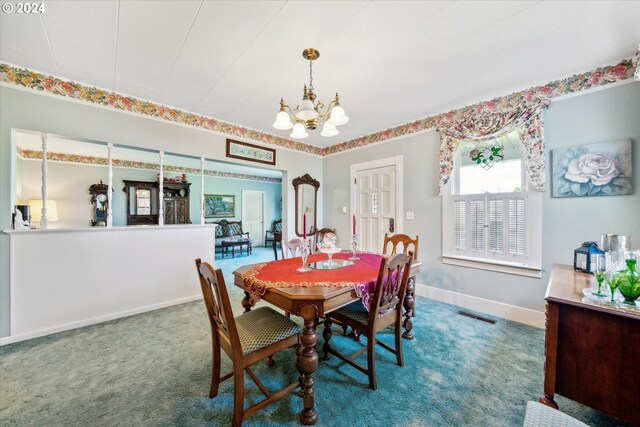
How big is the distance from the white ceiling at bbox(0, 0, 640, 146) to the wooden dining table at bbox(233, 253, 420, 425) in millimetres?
1829

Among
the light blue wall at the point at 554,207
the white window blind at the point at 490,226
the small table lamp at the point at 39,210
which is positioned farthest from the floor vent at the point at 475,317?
the small table lamp at the point at 39,210

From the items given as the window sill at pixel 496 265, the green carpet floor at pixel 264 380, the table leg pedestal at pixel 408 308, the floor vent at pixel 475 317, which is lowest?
the green carpet floor at pixel 264 380

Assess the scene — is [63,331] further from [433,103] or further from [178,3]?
[433,103]

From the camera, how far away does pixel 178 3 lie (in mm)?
1583

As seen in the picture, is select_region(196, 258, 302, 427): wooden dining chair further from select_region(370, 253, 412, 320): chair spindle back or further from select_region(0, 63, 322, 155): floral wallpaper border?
select_region(0, 63, 322, 155): floral wallpaper border

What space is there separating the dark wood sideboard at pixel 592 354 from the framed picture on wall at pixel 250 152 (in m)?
3.79

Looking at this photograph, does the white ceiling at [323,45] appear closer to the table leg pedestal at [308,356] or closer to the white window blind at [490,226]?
the white window blind at [490,226]

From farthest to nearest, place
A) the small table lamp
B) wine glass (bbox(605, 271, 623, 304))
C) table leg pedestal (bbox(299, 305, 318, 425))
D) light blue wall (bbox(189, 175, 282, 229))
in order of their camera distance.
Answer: light blue wall (bbox(189, 175, 282, 229)) < the small table lamp < table leg pedestal (bbox(299, 305, 318, 425)) < wine glass (bbox(605, 271, 623, 304))

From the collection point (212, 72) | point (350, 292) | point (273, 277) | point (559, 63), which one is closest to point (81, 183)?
point (212, 72)

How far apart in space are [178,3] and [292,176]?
3088 millimetres

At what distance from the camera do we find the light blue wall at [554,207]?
2180 mm

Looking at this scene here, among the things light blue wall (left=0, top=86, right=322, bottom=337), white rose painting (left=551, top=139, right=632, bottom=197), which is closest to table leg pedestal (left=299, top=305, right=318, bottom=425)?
white rose painting (left=551, top=139, right=632, bottom=197)

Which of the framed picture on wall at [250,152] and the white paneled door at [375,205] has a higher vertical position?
the framed picture on wall at [250,152]

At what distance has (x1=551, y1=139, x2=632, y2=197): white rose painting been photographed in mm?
2168
